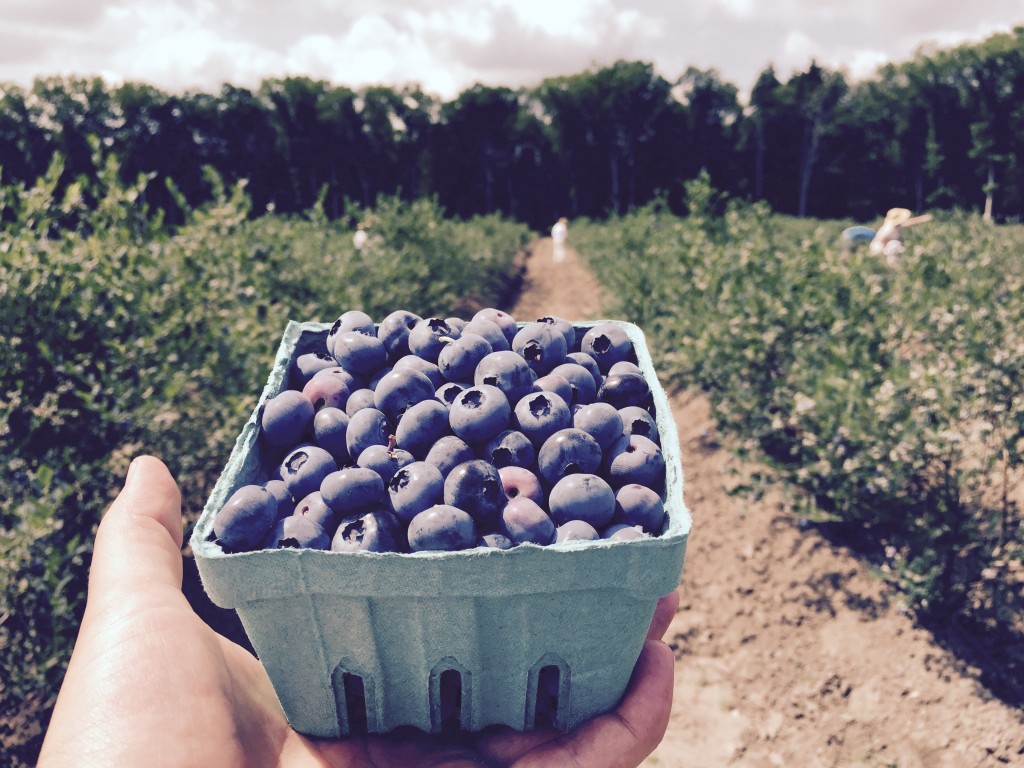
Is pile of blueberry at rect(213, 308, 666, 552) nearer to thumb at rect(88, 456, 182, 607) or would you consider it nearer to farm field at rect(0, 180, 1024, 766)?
thumb at rect(88, 456, 182, 607)

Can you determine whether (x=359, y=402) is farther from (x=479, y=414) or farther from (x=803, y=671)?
(x=803, y=671)

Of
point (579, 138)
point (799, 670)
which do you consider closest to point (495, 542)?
point (799, 670)

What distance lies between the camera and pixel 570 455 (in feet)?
4.67

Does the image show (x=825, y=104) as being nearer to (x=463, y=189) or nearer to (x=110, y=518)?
(x=463, y=189)

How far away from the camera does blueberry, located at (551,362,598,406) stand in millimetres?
1676

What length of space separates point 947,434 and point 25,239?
452cm

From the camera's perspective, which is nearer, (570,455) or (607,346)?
(570,455)

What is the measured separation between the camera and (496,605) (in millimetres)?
1269

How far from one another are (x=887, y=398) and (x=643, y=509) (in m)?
2.72

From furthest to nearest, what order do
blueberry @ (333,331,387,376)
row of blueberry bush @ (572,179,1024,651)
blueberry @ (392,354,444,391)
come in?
row of blueberry bush @ (572,179,1024,651) < blueberry @ (333,331,387,376) < blueberry @ (392,354,444,391)

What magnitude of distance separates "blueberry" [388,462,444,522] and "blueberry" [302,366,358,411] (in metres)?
0.33

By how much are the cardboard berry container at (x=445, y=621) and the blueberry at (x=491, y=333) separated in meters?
0.44

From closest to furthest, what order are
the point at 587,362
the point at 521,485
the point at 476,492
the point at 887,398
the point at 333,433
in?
the point at 476,492, the point at 521,485, the point at 333,433, the point at 587,362, the point at 887,398

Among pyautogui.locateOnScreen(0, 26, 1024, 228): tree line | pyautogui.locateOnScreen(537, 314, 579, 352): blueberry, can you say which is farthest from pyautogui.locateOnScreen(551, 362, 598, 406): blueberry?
pyautogui.locateOnScreen(0, 26, 1024, 228): tree line
